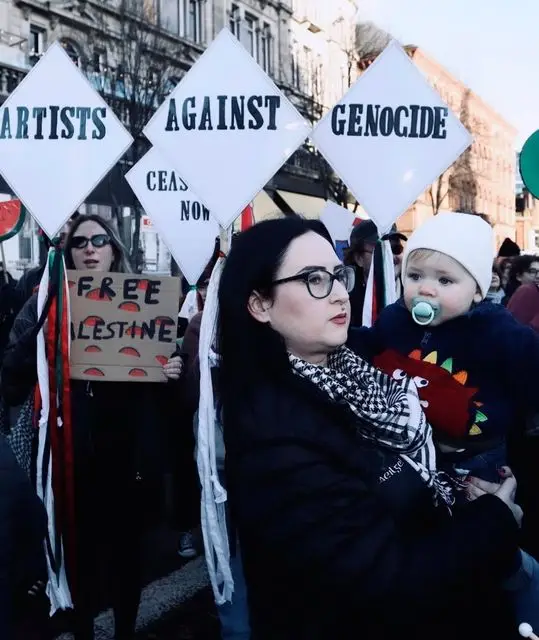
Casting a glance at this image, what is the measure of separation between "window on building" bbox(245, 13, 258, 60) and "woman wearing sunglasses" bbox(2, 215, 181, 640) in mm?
28332

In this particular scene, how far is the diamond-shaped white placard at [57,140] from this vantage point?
149 inches

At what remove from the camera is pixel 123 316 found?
352 centimetres

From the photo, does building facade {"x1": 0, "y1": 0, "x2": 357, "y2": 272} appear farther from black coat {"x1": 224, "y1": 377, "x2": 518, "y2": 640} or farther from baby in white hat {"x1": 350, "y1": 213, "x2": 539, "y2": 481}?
black coat {"x1": 224, "y1": 377, "x2": 518, "y2": 640}

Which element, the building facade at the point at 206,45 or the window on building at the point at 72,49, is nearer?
the building facade at the point at 206,45

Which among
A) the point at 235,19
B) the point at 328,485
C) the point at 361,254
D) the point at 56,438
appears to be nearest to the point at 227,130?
the point at 56,438

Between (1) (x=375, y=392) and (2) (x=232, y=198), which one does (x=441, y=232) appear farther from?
(2) (x=232, y=198)

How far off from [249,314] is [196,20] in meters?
27.5

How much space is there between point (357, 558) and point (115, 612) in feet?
7.19

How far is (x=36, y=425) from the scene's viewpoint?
358 centimetres

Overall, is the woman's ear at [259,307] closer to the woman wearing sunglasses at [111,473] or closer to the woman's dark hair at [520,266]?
the woman wearing sunglasses at [111,473]

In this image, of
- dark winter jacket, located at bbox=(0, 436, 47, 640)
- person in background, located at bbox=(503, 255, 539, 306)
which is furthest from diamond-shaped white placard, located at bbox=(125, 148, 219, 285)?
dark winter jacket, located at bbox=(0, 436, 47, 640)

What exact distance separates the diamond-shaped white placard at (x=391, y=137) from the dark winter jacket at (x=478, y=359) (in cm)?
169

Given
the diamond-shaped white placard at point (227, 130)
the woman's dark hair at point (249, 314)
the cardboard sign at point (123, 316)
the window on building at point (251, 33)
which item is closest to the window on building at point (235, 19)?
the window on building at point (251, 33)

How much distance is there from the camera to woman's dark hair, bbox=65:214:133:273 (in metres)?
3.69
